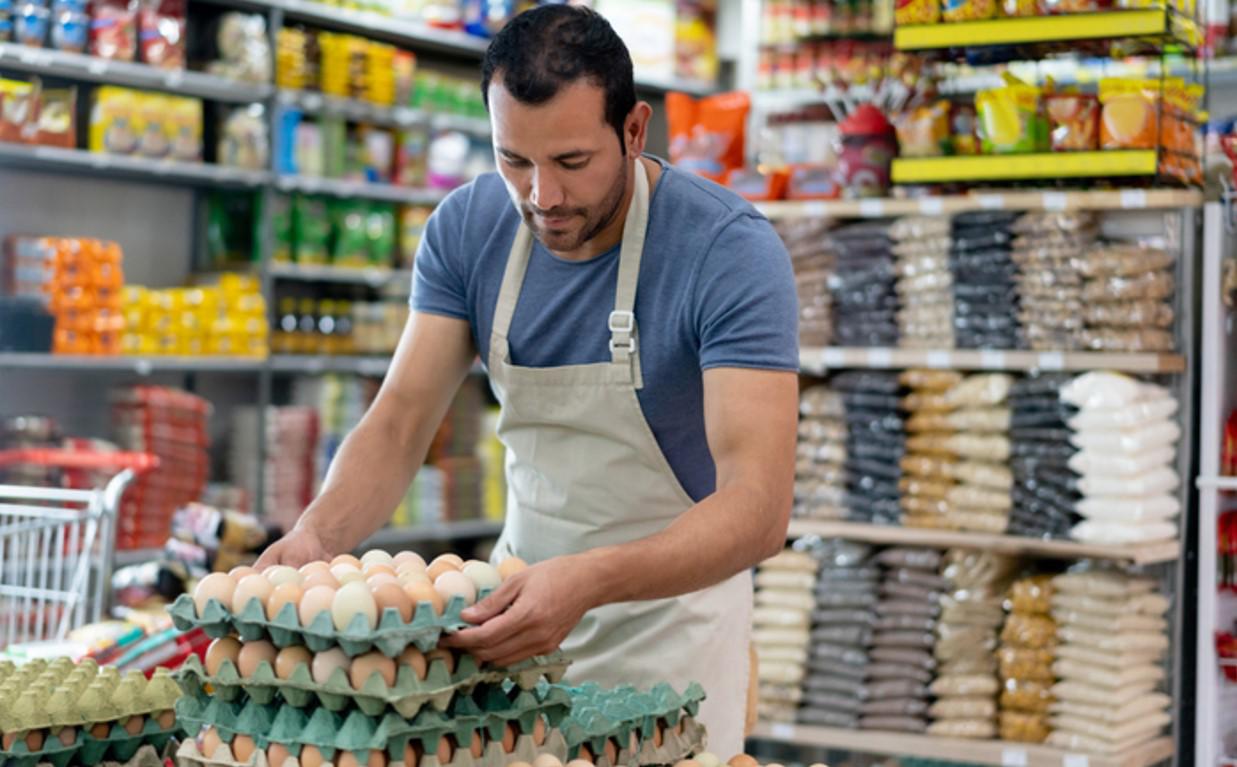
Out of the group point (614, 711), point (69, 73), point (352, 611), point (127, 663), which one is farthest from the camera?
point (69, 73)

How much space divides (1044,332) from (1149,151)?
49cm

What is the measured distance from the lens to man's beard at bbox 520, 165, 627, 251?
1952mm

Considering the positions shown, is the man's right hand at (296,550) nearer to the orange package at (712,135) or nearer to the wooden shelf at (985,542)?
the wooden shelf at (985,542)

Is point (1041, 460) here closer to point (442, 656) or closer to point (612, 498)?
point (612, 498)

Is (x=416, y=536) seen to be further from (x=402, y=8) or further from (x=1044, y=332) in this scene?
(x=1044, y=332)

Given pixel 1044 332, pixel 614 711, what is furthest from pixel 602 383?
pixel 1044 332

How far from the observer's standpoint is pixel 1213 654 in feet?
12.3

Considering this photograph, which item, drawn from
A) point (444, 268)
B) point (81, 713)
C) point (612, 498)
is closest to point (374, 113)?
point (444, 268)

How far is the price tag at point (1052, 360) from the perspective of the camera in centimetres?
380

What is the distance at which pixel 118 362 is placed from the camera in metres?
5.32

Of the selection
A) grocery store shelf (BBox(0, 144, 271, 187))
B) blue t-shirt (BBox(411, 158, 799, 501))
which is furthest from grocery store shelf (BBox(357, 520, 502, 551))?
blue t-shirt (BBox(411, 158, 799, 501))

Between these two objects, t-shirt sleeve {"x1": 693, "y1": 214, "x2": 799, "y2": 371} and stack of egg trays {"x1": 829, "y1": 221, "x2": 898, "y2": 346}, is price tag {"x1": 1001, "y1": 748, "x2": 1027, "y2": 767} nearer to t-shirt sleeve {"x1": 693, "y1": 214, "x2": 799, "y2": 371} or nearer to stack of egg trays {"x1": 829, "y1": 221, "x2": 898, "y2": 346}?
stack of egg trays {"x1": 829, "y1": 221, "x2": 898, "y2": 346}

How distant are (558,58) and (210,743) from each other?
867 mm

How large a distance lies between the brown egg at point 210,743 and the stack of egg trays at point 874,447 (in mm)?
2727
